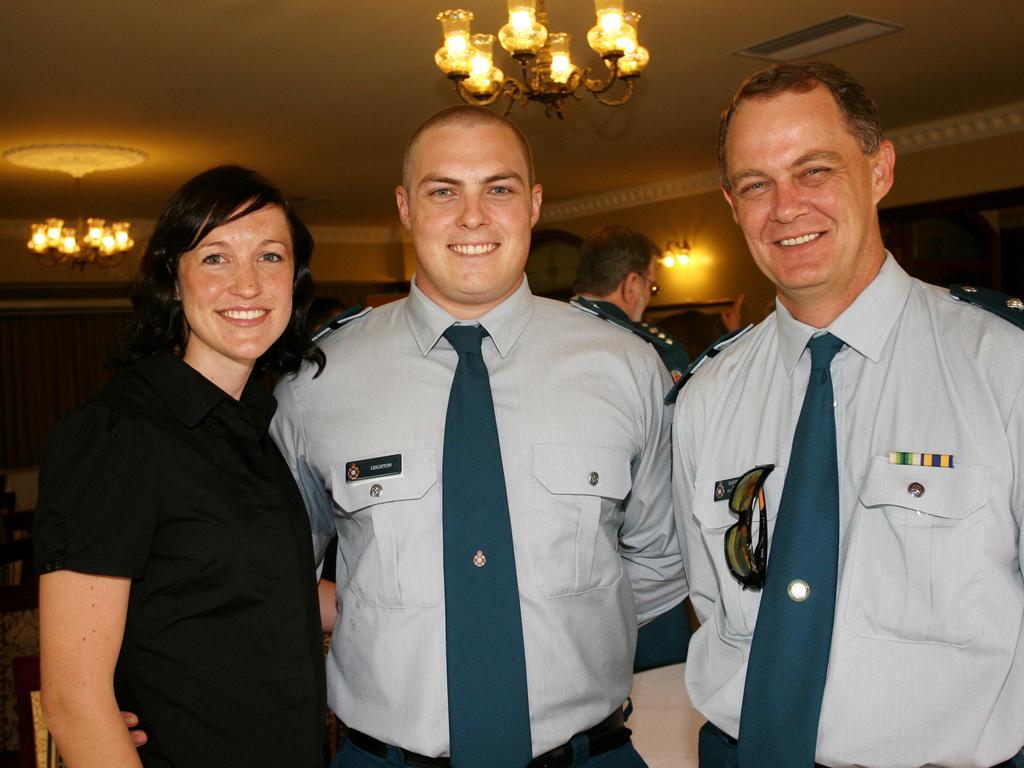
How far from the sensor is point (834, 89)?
1591mm

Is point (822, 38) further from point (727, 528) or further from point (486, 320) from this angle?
point (727, 528)

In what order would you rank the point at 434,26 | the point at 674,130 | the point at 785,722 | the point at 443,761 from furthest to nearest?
the point at 674,130
the point at 434,26
the point at 443,761
the point at 785,722

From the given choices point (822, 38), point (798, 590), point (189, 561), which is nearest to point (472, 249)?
point (189, 561)

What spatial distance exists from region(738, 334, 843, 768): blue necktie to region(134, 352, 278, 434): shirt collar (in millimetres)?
947

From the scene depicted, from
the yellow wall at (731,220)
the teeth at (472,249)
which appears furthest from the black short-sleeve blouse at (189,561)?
the yellow wall at (731,220)

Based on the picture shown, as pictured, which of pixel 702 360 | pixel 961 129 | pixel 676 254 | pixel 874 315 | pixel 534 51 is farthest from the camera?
pixel 676 254

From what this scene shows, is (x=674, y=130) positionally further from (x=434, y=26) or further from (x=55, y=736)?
(x=55, y=736)

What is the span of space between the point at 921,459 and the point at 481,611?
2.45ft

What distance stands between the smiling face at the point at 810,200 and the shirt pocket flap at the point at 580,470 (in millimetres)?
462

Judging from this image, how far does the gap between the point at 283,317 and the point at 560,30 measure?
394 centimetres

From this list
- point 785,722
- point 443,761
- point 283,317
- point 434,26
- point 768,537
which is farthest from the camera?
point 434,26

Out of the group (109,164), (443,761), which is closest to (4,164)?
(109,164)

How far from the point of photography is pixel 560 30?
17.3ft

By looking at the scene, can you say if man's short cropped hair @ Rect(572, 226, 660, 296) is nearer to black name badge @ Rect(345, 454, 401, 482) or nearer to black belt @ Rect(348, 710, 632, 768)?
black name badge @ Rect(345, 454, 401, 482)
